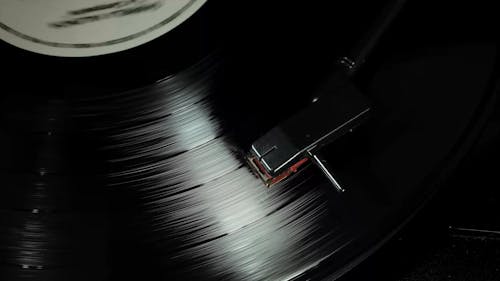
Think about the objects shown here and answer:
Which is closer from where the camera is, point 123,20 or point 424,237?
point 424,237

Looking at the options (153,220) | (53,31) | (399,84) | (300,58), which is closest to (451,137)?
(399,84)

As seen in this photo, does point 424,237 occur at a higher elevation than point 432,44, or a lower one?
lower

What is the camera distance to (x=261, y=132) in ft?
3.24

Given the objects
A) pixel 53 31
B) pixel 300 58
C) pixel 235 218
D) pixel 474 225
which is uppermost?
pixel 53 31

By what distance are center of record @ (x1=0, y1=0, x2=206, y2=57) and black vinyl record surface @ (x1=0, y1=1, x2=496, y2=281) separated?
14 millimetres

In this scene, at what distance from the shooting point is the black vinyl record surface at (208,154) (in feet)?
3.06

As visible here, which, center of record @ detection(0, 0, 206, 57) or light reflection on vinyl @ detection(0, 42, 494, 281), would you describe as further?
center of record @ detection(0, 0, 206, 57)

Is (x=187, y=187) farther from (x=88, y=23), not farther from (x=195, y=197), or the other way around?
(x=88, y=23)

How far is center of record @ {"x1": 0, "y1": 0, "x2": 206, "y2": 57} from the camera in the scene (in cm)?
104

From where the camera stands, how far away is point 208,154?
3.20 ft

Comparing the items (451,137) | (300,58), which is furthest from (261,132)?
(451,137)

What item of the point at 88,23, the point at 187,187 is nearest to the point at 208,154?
the point at 187,187

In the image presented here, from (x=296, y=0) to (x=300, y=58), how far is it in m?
0.07

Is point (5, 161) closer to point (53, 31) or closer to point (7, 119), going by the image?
point (7, 119)
